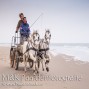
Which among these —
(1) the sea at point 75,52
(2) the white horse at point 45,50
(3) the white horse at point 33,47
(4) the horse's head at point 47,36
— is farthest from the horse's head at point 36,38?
(1) the sea at point 75,52

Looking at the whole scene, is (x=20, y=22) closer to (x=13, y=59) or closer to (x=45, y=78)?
(x=13, y=59)

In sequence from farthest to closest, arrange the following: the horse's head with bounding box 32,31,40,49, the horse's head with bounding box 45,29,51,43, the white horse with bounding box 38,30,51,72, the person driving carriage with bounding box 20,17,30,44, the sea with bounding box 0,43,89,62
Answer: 1. the sea with bounding box 0,43,89,62
2. the person driving carriage with bounding box 20,17,30,44
3. the horse's head with bounding box 45,29,51,43
4. the white horse with bounding box 38,30,51,72
5. the horse's head with bounding box 32,31,40,49

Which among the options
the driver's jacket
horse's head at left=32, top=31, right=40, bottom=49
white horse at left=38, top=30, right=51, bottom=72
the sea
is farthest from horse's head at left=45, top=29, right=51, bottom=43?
the sea

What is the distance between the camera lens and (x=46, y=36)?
7613mm

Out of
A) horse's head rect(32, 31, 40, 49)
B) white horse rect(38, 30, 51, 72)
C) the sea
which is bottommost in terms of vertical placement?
the sea

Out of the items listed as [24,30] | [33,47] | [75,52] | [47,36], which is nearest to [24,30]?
[24,30]

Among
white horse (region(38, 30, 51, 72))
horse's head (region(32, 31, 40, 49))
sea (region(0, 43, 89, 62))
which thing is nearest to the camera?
horse's head (region(32, 31, 40, 49))

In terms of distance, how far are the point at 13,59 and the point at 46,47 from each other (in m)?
2.33

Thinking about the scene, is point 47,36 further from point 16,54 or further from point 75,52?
point 75,52

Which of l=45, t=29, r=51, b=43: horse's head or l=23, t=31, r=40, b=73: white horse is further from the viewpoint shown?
l=45, t=29, r=51, b=43: horse's head

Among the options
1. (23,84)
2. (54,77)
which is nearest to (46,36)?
(54,77)

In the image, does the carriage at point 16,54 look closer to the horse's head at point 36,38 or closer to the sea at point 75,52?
the horse's head at point 36,38

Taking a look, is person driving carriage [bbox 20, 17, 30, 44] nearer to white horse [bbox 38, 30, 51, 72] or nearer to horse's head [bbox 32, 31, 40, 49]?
white horse [bbox 38, 30, 51, 72]

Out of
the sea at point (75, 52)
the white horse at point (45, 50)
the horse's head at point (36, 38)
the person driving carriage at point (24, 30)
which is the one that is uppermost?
the person driving carriage at point (24, 30)
